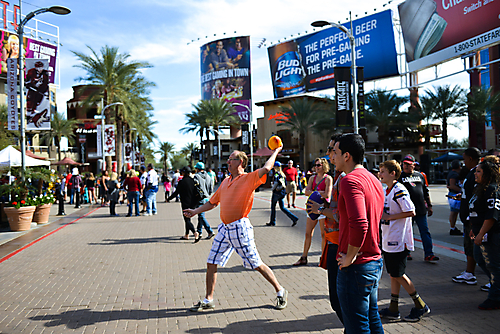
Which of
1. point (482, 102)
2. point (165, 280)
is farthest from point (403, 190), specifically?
point (482, 102)

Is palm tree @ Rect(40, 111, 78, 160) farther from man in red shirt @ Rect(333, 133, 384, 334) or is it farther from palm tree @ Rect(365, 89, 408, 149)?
man in red shirt @ Rect(333, 133, 384, 334)

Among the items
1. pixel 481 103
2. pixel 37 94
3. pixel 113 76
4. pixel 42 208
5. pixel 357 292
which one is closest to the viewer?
pixel 357 292

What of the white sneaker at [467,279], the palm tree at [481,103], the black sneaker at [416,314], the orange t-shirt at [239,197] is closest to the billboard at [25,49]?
the palm tree at [481,103]

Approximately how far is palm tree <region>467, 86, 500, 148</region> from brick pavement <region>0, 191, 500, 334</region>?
33665 mm

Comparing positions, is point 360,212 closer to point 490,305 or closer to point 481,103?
point 490,305

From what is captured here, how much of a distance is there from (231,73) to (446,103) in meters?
39.4

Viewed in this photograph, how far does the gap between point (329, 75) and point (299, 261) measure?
46.5m

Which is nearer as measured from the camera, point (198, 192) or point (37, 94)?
point (198, 192)

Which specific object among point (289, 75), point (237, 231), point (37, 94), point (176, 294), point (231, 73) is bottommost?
point (176, 294)

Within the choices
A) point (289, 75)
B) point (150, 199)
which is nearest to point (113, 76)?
point (150, 199)

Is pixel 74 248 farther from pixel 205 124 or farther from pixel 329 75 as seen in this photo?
pixel 329 75

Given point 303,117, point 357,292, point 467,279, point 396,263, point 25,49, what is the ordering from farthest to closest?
point 303,117
point 25,49
point 467,279
point 396,263
point 357,292

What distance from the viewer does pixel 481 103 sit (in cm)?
3616

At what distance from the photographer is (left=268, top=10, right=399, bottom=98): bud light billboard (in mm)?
43156
